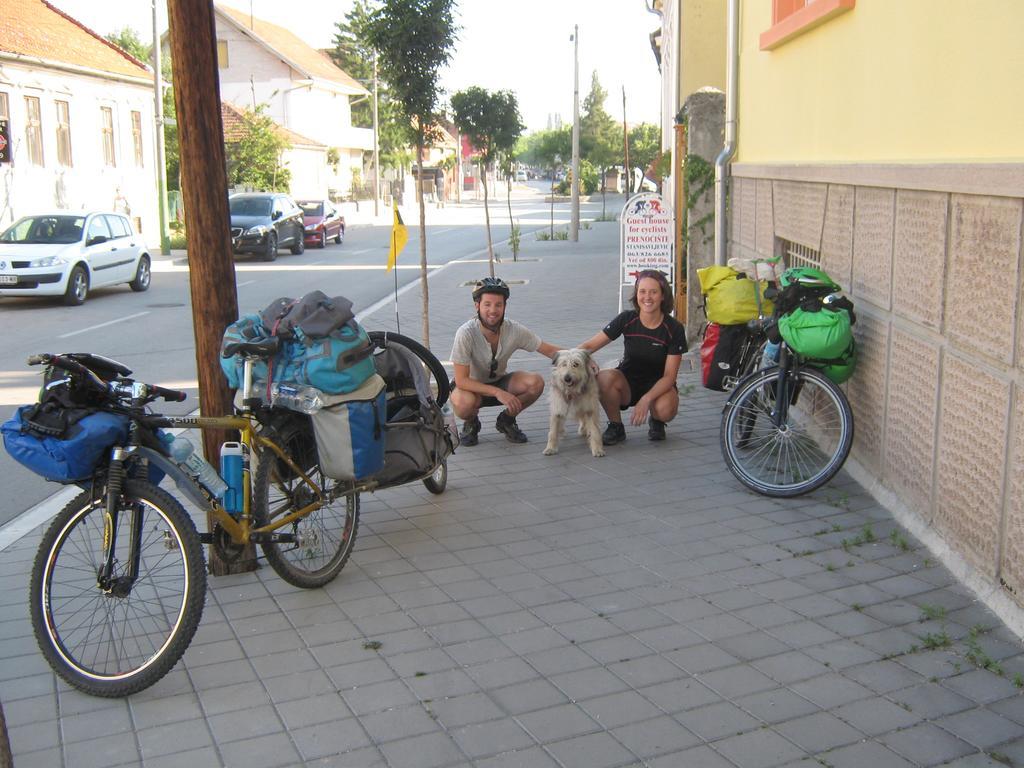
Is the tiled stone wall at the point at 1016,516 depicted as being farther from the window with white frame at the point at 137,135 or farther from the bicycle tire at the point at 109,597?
the window with white frame at the point at 137,135

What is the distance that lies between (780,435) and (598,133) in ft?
275

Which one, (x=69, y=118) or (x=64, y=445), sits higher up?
(x=69, y=118)

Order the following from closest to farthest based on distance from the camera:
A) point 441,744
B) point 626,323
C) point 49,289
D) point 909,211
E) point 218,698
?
point 441,744 < point 218,698 < point 909,211 < point 626,323 < point 49,289

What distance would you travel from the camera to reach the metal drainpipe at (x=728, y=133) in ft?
36.7

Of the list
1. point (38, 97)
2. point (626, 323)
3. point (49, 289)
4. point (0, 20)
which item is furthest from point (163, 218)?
point (626, 323)

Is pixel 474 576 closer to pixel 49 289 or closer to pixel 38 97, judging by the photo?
pixel 49 289

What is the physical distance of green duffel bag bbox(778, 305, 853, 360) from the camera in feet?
19.9

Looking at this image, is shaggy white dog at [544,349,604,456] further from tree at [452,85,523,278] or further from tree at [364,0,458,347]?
tree at [452,85,523,278]

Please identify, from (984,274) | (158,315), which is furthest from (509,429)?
(158,315)

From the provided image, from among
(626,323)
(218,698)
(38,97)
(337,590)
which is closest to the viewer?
(218,698)

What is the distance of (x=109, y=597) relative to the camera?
411cm

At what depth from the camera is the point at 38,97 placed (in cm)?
3069

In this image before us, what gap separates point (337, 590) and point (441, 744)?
1601 mm

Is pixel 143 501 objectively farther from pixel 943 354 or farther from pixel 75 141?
pixel 75 141
